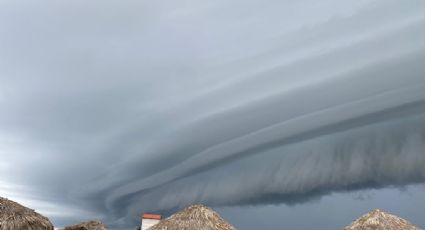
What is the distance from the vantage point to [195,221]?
2348cm

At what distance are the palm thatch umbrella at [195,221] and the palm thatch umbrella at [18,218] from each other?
6.43 m

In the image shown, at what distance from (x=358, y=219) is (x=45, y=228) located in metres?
17.6

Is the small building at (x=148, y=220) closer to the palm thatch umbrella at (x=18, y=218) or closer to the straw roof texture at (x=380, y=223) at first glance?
the palm thatch umbrella at (x=18, y=218)

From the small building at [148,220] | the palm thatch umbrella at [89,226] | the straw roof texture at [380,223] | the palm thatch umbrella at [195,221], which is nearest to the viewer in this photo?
the palm thatch umbrella at [195,221]

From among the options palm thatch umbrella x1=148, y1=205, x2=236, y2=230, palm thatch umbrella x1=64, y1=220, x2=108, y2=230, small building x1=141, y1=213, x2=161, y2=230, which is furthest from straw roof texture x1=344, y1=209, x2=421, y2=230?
small building x1=141, y1=213, x2=161, y2=230

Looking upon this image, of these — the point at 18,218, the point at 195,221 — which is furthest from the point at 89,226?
the point at 195,221

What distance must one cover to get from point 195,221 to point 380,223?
10.4 m

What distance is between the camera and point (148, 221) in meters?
49.7

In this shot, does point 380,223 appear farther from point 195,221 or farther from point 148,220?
point 148,220

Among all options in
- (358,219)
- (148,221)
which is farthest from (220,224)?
(148,221)

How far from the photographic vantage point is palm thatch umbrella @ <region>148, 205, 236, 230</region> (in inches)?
915

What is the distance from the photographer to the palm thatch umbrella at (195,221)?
23250 mm

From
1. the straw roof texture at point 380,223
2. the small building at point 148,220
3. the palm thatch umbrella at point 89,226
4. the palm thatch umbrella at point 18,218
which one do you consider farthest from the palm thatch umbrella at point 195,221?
the small building at point 148,220

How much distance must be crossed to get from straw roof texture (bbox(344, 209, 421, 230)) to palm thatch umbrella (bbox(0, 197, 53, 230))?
17.3m
